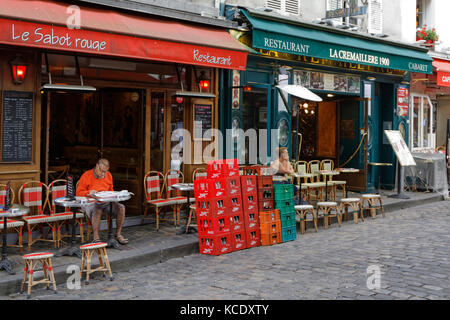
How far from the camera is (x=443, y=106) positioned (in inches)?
703

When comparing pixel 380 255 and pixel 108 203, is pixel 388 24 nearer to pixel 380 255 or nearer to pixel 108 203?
pixel 380 255

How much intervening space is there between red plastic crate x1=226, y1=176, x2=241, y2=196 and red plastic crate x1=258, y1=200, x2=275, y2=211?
0.50 meters

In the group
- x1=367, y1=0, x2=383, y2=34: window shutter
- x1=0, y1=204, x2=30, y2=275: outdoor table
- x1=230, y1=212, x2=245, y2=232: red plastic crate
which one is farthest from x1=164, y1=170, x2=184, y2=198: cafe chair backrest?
x1=367, y1=0, x2=383, y2=34: window shutter

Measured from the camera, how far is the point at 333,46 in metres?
11.4

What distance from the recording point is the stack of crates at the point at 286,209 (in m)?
8.27

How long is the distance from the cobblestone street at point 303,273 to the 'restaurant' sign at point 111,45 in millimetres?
3110

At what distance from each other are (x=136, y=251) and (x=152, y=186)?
209 cm

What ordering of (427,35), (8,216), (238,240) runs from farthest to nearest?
(427,35) → (238,240) → (8,216)

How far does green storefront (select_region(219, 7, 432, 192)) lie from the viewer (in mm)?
10367

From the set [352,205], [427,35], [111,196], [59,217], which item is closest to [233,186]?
[111,196]

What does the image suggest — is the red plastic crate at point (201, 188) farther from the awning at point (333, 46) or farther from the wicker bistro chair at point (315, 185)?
the wicker bistro chair at point (315, 185)

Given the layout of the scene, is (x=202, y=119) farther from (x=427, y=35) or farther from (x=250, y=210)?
(x=427, y=35)

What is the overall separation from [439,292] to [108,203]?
4456mm
